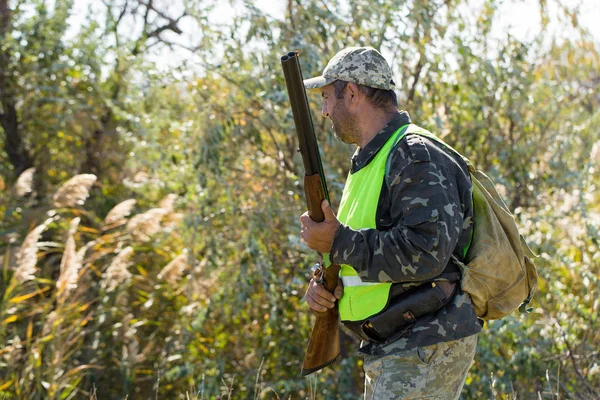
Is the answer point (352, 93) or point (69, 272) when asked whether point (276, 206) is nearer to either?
point (69, 272)

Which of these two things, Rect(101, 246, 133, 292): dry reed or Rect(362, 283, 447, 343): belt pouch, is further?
Rect(101, 246, 133, 292): dry reed

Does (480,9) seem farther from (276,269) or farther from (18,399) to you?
(18,399)

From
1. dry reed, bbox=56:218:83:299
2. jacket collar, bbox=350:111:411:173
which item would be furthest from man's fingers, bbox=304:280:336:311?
dry reed, bbox=56:218:83:299

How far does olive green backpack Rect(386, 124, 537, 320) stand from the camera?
2.56 metres

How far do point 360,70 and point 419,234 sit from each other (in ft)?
2.17

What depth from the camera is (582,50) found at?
21.5ft

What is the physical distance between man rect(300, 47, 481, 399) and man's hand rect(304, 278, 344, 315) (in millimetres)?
20

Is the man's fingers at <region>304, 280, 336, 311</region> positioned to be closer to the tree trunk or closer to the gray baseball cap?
the gray baseball cap

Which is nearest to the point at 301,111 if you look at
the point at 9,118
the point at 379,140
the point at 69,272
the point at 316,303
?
the point at 379,140

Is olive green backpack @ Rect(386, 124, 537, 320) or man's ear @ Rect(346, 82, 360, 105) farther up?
man's ear @ Rect(346, 82, 360, 105)

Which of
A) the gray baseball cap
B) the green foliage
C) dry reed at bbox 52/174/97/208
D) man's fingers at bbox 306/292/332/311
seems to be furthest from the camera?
dry reed at bbox 52/174/97/208

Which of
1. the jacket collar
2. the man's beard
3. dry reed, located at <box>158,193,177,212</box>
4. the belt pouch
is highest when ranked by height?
the man's beard

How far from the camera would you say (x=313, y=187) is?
8.89 feet

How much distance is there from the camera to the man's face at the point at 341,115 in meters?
2.77
